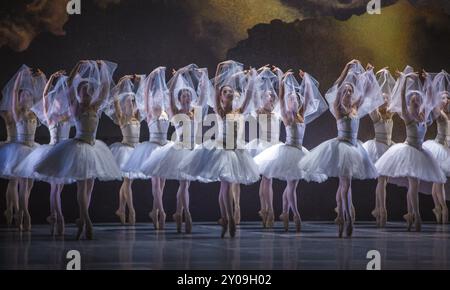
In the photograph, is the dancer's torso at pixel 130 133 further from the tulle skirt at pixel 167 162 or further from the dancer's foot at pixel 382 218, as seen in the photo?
the dancer's foot at pixel 382 218

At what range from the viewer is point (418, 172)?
1153cm

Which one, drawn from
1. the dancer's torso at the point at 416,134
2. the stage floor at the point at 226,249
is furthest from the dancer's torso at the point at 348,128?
the dancer's torso at the point at 416,134

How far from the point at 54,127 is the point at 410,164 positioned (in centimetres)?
468

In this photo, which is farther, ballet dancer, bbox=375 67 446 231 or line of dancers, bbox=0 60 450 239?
ballet dancer, bbox=375 67 446 231

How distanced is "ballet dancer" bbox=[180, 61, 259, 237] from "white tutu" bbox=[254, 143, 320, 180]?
992mm

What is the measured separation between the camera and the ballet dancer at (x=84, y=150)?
9.83 meters

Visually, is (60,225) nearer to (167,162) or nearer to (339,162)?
(167,162)

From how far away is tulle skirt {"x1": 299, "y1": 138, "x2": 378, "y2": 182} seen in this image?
10516 mm

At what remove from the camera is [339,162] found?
34.6ft

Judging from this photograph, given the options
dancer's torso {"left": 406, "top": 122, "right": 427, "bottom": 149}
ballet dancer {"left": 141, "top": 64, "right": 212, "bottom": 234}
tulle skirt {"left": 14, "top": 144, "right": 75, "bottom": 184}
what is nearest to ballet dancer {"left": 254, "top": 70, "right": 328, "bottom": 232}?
ballet dancer {"left": 141, "top": 64, "right": 212, "bottom": 234}

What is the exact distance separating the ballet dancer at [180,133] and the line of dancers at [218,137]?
0.05 feet

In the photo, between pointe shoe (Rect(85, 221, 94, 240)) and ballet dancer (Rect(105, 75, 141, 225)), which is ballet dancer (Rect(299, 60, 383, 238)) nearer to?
pointe shoe (Rect(85, 221, 94, 240))

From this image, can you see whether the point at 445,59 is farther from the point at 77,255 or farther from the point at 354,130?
the point at 77,255
